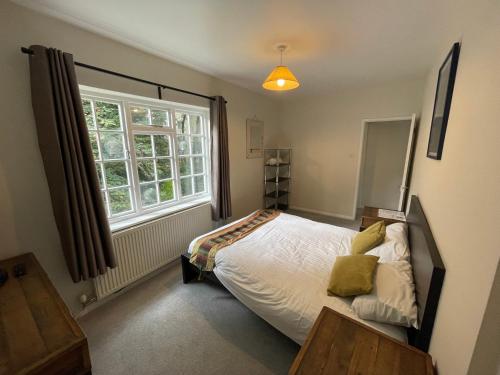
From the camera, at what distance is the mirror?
3.70 m

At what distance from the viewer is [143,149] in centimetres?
234

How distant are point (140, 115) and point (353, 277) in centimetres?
257

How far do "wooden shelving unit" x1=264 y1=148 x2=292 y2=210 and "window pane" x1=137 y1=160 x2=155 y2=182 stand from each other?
237 cm

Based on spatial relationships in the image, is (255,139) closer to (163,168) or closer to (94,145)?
(163,168)

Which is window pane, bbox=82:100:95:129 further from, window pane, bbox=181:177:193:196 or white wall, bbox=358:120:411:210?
white wall, bbox=358:120:411:210

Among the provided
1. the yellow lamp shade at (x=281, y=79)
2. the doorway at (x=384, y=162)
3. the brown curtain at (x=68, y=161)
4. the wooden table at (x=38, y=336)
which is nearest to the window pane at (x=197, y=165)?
the brown curtain at (x=68, y=161)

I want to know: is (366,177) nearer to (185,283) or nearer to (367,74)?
(367,74)

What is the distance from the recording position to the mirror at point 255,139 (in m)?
3.70

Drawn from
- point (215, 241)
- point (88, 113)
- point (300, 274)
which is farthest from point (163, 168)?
point (300, 274)

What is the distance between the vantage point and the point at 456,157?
3.26 feet

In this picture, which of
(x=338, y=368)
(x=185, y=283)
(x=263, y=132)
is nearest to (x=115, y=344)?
(x=185, y=283)

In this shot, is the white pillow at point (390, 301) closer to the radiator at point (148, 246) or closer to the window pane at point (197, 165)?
the radiator at point (148, 246)

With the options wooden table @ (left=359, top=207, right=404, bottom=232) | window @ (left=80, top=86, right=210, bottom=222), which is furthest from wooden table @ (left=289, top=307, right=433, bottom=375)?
window @ (left=80, top=86, right=210, bottom=222)

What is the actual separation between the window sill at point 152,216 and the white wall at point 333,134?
8.07 ft
